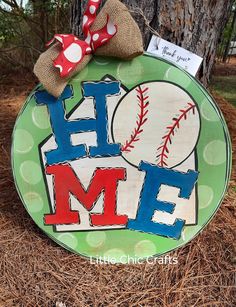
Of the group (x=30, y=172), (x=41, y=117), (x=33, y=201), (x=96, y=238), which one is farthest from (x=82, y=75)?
(x=96, y=238)

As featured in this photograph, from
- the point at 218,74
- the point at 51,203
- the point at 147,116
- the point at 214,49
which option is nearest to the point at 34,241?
the point at 51,203

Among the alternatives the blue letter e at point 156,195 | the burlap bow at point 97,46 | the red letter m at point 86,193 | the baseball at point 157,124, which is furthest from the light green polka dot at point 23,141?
the blue letter e at point 156,195

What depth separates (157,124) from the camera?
1.43 metres

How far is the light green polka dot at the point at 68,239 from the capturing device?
1.58 meters

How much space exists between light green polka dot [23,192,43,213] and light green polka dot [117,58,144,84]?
1.96 ft

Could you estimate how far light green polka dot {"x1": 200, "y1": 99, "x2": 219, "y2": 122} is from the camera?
54.7 inches

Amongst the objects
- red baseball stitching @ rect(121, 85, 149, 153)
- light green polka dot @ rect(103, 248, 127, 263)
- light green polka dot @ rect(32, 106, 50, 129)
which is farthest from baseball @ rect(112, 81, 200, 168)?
light green polka dot @ rect(103, 248, 127, 263)

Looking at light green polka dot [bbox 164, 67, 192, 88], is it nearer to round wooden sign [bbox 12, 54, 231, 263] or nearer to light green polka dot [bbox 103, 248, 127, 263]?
round wooden sign [bbox 12, 54, 231, 263]

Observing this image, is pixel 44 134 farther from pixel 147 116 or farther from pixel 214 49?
pixel 214 49

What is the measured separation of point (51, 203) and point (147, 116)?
1.76 feet

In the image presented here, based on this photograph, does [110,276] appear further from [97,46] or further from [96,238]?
[97,46]

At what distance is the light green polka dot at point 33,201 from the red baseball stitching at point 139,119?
414 millimetres

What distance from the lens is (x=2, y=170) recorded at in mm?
2139

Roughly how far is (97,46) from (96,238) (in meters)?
0.77
